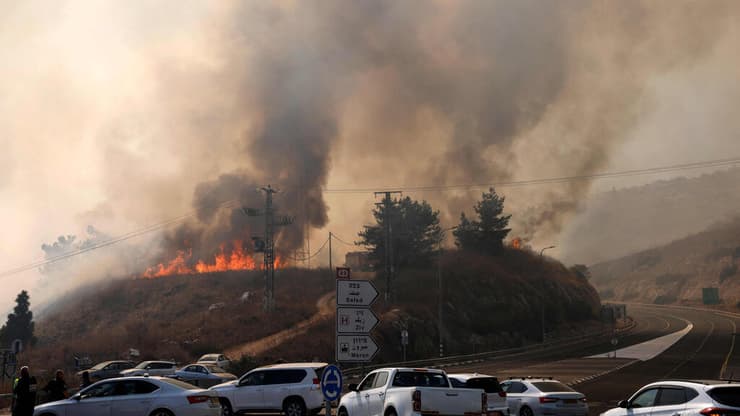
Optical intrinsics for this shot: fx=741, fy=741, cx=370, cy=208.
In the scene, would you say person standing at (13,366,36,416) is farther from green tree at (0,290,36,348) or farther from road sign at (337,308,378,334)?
green tree at (0,290,36,348)

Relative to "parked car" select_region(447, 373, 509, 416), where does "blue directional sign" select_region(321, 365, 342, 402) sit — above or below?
above

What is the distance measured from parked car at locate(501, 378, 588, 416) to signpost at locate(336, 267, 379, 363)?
370 inches

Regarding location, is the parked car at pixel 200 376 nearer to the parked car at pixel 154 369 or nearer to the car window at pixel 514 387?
the parked car at pixel 154 369

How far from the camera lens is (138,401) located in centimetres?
1902

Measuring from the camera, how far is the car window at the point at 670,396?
15.8 m

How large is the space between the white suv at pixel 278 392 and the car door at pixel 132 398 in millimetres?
5187

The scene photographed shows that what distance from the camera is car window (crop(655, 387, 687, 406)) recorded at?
15.8m

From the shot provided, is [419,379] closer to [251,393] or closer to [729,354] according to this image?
[251,393]

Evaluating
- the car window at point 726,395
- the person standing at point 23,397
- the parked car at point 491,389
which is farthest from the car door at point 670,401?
the person standing at point 23,397

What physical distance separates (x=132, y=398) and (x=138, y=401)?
22cm

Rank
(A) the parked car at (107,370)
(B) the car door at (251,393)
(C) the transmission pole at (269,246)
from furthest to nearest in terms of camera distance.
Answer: (C) the transmission pole at (269,246), (A) the parked car at (107,370), (B) the car door at (251,393)

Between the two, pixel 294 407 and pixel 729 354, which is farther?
pixel 729 354

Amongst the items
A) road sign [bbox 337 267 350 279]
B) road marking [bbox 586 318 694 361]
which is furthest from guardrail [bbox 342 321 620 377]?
road sign [bbox 337 267 350 279]

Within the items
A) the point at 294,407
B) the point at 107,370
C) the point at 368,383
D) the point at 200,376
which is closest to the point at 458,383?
the point at 368,383
